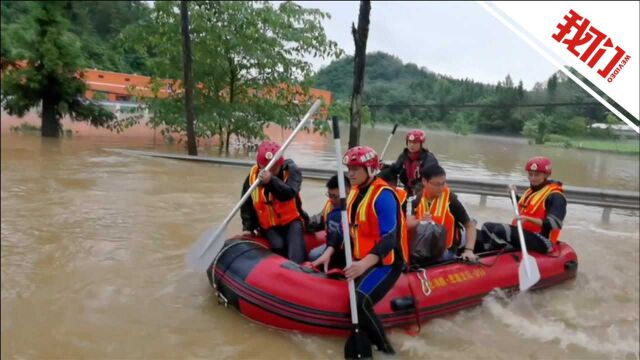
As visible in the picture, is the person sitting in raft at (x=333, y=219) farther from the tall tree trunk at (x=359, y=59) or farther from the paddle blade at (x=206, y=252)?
the tall tree trunk at (x=359, y=59)

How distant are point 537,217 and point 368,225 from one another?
2.47m

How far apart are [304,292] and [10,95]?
56.7ft

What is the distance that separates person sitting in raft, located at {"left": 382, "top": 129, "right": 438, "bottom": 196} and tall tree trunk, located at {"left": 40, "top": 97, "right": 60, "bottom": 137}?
15261 mm

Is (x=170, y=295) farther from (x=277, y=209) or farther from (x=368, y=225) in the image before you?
(x=368, y=225)

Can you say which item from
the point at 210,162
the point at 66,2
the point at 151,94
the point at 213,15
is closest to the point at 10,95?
the point at 66,2

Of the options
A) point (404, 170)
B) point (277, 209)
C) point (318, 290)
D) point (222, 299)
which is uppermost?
point (404, 170)

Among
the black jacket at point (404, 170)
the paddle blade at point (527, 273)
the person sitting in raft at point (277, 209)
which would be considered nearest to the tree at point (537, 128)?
the black jacket at point (404, 170)

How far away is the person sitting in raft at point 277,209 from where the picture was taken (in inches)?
194

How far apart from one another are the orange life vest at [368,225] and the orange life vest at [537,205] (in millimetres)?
2121

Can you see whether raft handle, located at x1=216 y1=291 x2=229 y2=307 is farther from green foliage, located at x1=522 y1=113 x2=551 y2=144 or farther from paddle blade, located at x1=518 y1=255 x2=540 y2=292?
green foliage, located at x1=522 y1=113 x2=551 y2=144

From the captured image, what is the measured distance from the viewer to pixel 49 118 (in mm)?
18406

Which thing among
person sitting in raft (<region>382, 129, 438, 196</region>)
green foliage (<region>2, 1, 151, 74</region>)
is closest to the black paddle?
person sitting in raft (<region>382, 129, 438, 196</region>)

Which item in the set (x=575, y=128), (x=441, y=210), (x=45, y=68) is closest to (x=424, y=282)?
(x=441, y=210)

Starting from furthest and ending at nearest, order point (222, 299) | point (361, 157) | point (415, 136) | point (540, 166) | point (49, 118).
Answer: point (49, 118)
point (415, 136)
point (540, 166)
point (222, 299)
point (361, 157)
